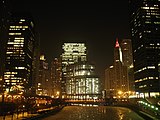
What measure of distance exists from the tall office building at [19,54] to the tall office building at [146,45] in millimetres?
88120

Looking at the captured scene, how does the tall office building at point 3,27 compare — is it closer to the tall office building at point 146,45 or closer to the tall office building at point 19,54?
the tall office building at point 19,54

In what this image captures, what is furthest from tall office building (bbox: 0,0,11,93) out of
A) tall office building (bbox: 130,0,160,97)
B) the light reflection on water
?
tall office building (bbox: 130,0,160,97)

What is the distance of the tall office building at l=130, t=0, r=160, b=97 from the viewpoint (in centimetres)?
14450

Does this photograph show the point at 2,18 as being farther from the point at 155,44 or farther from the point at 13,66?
the point at 155,44

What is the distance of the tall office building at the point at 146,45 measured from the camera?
144500 millimetres

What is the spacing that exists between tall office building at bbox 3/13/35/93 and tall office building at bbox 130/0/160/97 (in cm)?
8812

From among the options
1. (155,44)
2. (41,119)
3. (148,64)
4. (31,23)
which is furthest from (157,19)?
(41,119)

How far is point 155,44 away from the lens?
153 m

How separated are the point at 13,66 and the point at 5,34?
48510 millimetres

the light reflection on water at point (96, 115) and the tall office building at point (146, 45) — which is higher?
the tall office building at point (146, 45)

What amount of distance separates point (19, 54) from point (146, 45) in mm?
98599

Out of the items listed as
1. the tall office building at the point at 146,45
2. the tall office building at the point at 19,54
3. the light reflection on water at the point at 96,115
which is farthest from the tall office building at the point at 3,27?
the tall office building at the point at 146,45

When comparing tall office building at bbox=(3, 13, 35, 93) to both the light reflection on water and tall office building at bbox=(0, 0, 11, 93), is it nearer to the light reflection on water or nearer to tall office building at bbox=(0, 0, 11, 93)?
tall office building at bbox=(0, 0, 11, 93)

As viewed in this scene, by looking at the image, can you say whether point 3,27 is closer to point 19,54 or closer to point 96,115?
point 19,54
